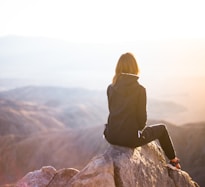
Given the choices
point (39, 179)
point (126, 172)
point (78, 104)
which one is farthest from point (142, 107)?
point (78, 104)

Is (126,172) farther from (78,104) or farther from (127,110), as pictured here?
(78,104)

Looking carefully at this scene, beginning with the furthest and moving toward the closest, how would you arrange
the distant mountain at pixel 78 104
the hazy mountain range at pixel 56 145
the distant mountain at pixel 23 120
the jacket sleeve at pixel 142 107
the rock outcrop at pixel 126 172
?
the distant mountain at pixel 78 104 < the distant mountain at pixel 23 120 < the hazy mountain range at pixel 56 145 < the jacket sleeve at pixel 142 107 < the rock outcrop at pixel 126 172

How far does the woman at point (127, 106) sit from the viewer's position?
6.20 m

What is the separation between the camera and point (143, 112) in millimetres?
6234

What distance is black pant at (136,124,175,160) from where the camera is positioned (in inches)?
257

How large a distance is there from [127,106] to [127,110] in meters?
0.07

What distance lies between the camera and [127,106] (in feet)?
20.3

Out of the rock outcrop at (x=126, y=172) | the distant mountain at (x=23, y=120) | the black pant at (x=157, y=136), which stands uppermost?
the black pant at (x=157, y=136)

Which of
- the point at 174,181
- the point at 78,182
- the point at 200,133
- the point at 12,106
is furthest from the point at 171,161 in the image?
the point at 12,106

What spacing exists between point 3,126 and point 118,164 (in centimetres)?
6648

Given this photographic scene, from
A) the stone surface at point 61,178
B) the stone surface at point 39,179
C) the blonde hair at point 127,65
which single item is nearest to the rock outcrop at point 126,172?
the stone surface at point 61,178

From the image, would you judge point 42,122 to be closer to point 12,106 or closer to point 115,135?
point 12,106

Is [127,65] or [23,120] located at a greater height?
[127,65]

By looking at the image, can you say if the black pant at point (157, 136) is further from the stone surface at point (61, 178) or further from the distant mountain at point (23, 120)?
the distant mountain at point (23, 120)
